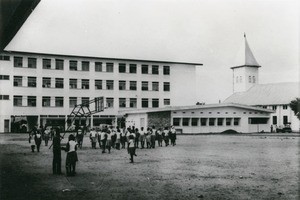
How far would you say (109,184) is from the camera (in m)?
10.6

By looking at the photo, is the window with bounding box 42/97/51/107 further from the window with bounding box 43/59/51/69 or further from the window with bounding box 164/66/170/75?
the window with bounding box 164/66/170/75

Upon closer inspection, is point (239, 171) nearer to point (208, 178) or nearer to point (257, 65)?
point (208, 178)

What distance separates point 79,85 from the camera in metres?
52.4

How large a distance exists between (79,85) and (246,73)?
4242 centimetres

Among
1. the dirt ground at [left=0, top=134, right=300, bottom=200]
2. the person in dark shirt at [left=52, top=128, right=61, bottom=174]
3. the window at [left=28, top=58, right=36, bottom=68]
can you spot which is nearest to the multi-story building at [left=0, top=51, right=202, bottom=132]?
the window at [left=28, top=58, right=36, bottom=68]

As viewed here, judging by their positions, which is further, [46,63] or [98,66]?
[98,66]

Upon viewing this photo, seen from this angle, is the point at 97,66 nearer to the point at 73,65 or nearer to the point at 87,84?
the point at 87,84

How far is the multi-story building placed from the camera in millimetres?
49000

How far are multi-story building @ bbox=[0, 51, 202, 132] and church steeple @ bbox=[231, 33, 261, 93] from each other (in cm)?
2738

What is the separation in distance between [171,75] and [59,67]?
16015 mm

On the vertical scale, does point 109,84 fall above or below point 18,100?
above

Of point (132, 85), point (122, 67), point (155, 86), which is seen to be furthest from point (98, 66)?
point (155, 86)

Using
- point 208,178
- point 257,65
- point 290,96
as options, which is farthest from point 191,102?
point 208,178

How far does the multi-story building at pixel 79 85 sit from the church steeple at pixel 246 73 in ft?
89.8
